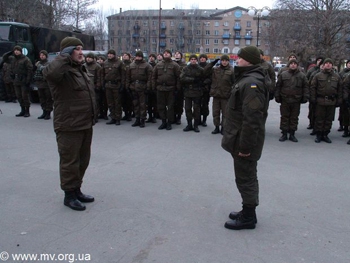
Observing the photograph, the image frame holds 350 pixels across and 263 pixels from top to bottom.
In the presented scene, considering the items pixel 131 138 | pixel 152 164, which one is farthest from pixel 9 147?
pixel 152 164

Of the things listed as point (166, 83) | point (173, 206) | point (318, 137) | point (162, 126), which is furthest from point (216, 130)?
point (173, 206)

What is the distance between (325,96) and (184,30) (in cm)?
7784

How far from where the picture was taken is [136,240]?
3.53 m

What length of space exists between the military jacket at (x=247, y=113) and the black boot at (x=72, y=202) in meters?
1.94

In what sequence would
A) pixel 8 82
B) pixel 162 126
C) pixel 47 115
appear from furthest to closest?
pixel 8 82, pixel 47 115, pixel 162 126

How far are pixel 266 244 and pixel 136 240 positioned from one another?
133 cm

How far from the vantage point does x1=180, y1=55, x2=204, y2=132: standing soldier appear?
29.8 feet

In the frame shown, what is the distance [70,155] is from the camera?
4145 mm

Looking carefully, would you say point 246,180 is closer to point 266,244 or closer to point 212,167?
point 266,244

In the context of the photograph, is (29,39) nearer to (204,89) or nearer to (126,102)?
(126,102)

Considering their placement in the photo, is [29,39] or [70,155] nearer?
[70,155]

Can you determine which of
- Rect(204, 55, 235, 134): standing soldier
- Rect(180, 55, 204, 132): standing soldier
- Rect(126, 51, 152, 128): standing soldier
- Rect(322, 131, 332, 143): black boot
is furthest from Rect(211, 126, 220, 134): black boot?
Rect(322, 131, 332, 143): black boot

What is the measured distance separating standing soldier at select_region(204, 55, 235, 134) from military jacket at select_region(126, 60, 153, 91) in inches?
64.4

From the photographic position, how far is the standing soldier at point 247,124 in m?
3.53
